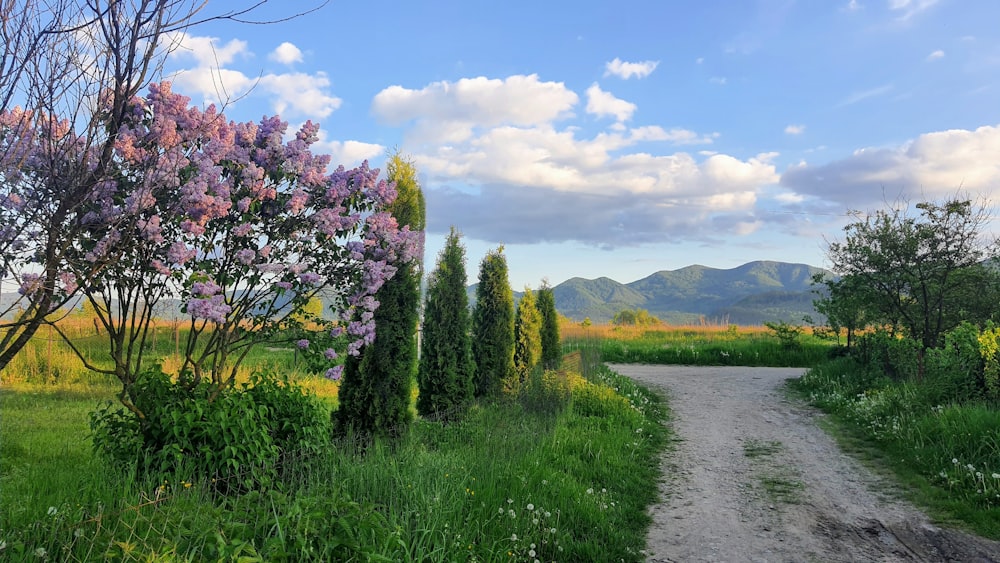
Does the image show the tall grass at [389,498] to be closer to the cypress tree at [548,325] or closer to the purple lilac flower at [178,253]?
the purple lilac flower at [178,253]

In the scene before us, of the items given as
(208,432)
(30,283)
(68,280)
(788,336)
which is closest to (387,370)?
(208,432)

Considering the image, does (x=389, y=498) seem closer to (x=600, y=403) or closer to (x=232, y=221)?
(x=232, y=221)

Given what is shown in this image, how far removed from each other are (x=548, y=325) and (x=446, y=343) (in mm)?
7154

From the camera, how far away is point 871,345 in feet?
42.4

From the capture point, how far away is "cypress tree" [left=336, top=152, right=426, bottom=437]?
23.9ft

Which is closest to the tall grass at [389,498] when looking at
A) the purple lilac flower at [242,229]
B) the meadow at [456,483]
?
the meadow at [456,483]

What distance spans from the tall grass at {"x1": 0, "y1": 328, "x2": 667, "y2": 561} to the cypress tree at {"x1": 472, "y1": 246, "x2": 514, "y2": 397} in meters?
1.73

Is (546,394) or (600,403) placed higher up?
(546,394)

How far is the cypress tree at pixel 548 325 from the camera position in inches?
623

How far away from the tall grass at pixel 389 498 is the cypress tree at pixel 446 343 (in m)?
0.73

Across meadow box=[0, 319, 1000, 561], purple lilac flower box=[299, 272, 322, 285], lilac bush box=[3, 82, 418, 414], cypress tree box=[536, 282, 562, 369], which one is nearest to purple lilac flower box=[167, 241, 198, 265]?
lilac bush box=[3, 82, 418, 414]

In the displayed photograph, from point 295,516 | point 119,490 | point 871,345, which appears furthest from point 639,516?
point 871,345

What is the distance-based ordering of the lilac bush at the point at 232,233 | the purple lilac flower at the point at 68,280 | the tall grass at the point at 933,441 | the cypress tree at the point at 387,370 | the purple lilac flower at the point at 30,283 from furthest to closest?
the cypress tree at the point at 387,370, the tall grass at the point at 933,441, the lilac bush at the point at 232,233, the purple lilac flower at the point at 68,280, the purple lilac flower at the point at 30,283

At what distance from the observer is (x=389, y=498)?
4363 mm
